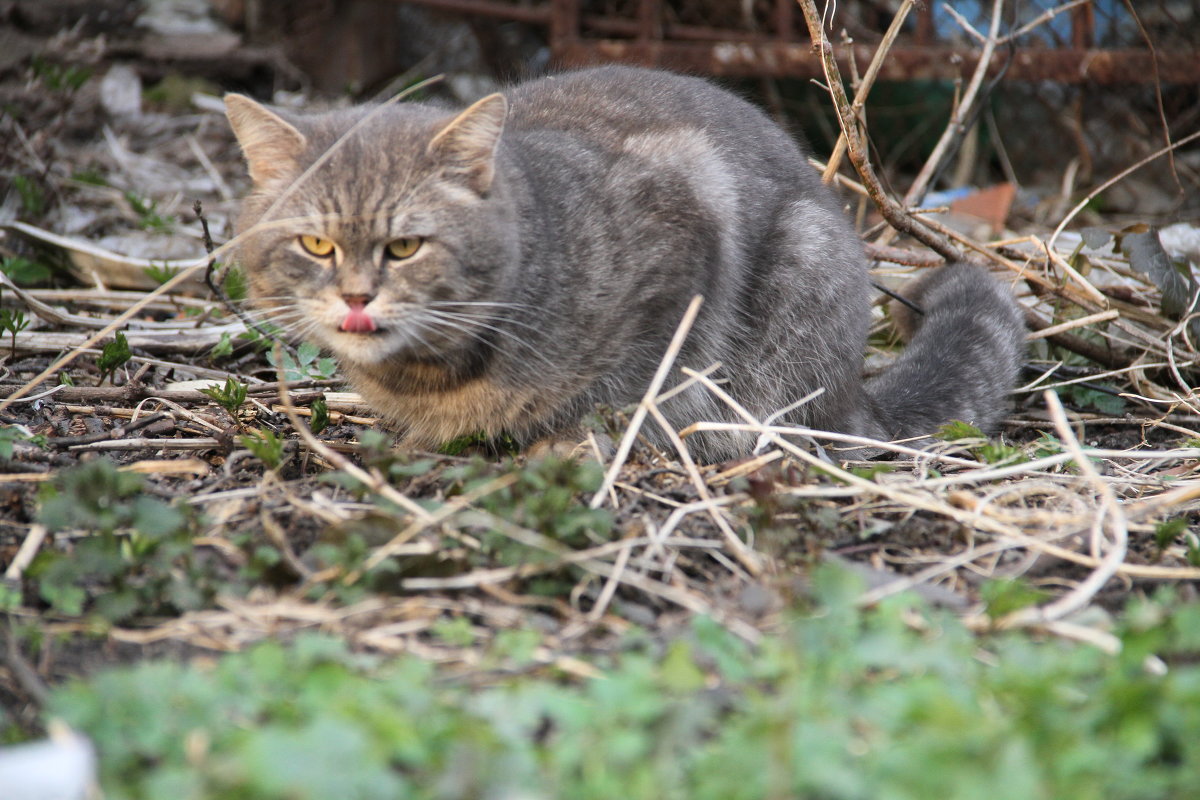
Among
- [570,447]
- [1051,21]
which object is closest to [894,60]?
[1051,21]

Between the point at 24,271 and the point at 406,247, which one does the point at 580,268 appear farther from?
the point at 24,271

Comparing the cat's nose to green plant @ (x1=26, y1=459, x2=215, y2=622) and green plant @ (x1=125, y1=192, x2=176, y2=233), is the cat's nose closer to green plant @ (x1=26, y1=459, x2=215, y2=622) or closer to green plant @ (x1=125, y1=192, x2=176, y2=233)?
green plant @ (x1=26, y1=459, x2=215, y2=622)

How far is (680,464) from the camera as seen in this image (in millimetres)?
2721

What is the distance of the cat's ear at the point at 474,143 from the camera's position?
262 cm

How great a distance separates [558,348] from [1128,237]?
7.15 feet

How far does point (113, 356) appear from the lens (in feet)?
10.5

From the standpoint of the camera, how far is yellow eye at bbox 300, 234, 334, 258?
2613 mm

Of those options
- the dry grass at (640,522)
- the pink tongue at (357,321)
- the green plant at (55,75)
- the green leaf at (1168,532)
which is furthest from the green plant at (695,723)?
the green plant at (55,75)

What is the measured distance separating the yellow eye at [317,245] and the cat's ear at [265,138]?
0.22 metres

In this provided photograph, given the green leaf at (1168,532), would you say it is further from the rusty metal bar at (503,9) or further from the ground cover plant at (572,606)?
the rusty metal bar at (503,9)

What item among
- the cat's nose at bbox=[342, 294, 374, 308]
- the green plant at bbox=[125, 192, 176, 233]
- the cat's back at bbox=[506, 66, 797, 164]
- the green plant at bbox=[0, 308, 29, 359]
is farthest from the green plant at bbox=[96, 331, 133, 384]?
the cat's back at bbox=[506, 66, 797, 164]

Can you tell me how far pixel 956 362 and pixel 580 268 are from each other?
135 cm

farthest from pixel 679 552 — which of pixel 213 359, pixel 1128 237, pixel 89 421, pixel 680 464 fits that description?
pixel 1128 237

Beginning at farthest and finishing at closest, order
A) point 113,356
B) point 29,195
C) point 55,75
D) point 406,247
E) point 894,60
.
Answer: point 894,60 → point 55,75 → point 29,195 → point 113,356 → point 406,247
